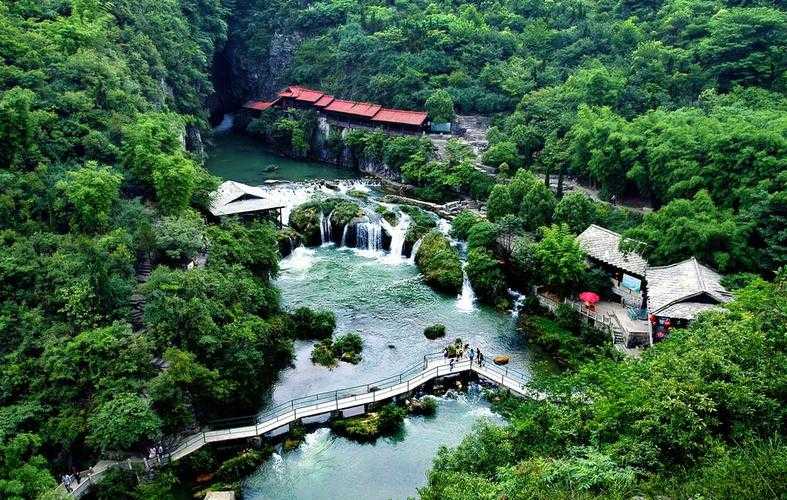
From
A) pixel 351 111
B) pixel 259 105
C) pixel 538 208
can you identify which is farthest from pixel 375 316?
pixel 259 105

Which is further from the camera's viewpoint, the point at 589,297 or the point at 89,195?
the point at 589,297

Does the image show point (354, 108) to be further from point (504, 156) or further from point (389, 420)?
point (389, 420)

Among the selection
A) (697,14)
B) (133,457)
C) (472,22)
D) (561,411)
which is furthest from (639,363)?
(472,22)

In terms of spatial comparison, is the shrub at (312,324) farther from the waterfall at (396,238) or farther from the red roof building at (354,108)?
the red roof building at (354,108)

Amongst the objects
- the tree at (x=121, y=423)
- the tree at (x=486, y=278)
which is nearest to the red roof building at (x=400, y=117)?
the tree at (x=486, y=278)

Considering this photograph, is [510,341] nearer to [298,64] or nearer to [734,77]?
[734,77]

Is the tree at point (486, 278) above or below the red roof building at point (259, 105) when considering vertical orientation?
below
